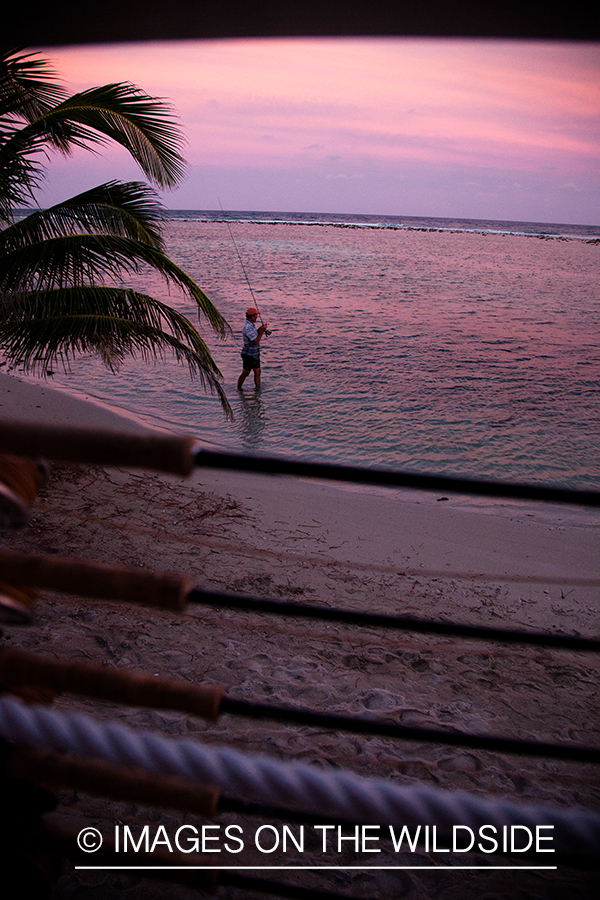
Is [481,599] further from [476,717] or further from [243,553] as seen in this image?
[243,553]

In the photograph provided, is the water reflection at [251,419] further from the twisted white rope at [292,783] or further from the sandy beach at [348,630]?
the twisted white rope at [292,783]

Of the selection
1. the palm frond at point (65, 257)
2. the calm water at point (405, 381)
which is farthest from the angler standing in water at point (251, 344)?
the palm frond at point (65, 257)

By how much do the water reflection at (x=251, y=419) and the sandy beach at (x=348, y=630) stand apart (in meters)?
2.43

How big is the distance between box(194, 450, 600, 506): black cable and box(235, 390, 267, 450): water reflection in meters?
7.53

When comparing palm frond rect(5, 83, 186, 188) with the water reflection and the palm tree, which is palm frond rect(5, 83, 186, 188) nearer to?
the palm tree

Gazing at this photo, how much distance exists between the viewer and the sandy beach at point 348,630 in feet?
8.20

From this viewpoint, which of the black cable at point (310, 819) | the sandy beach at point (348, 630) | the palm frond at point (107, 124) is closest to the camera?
the black cable at point (310, 819)

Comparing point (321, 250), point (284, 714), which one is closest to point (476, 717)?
point (284, 714)

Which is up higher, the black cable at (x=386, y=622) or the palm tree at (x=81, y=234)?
the palm tree at (x=81, y=234)

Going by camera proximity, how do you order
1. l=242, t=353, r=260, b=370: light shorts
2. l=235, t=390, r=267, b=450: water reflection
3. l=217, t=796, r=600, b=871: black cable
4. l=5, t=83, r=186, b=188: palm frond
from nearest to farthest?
l=217, t=796, r=600, b=871: black cable
l=5, t=83, r=186, b=188: palm frond
l=235, t=390, r=267, b=450: water reflection
l=242, t=353, r=260, b=370: light shorts

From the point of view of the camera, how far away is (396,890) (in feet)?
6.51

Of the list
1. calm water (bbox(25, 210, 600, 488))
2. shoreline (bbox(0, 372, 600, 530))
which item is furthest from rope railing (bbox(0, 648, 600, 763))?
calm water (bbox(25, 210, 600, 488))

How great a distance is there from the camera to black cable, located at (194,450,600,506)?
89 centimetres

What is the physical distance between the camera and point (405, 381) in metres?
12.7
